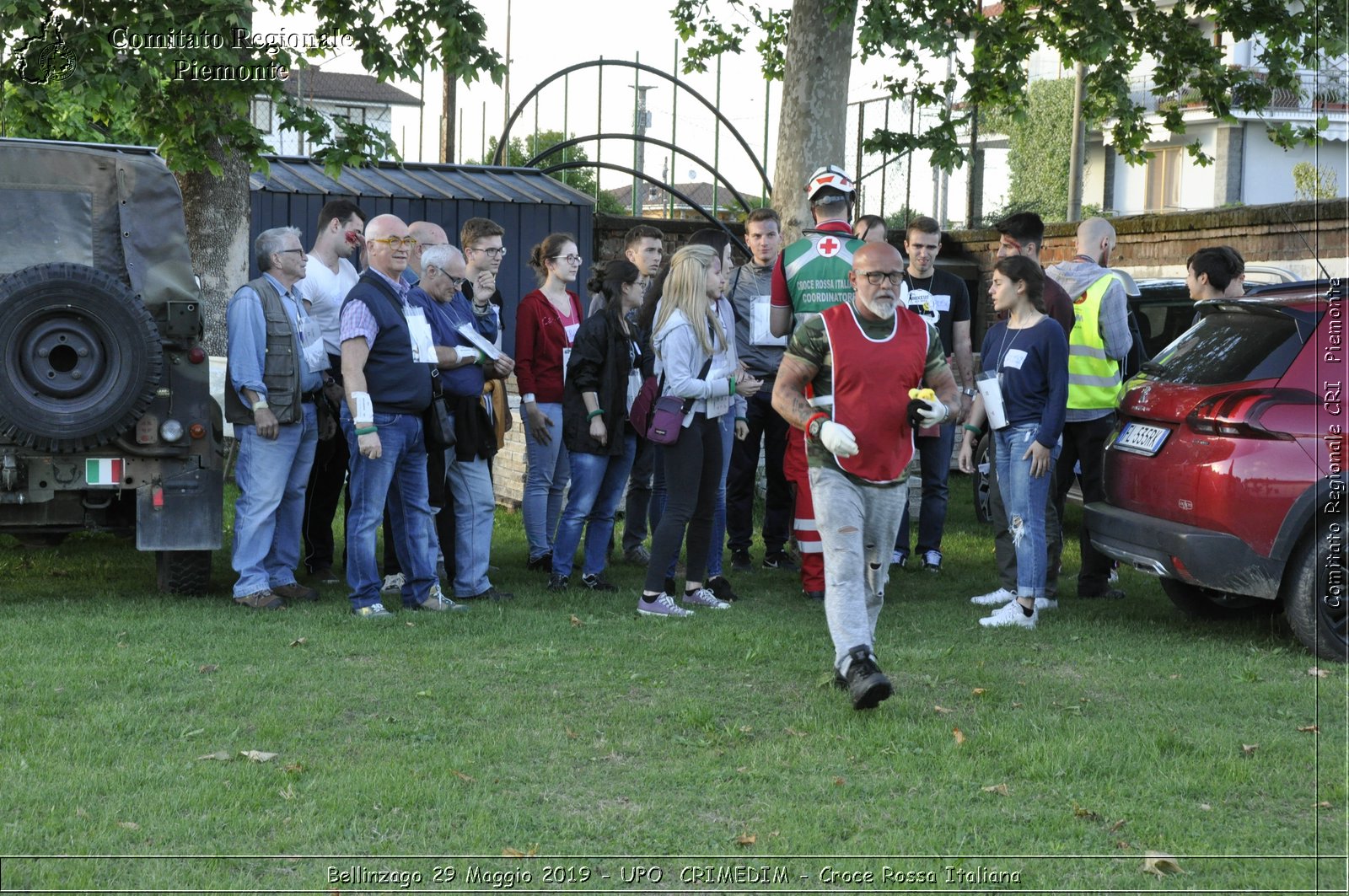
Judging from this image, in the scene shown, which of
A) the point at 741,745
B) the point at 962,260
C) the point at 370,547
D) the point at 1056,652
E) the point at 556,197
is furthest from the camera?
the point at 962,260

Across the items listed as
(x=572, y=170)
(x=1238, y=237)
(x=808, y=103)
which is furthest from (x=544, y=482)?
(x=572, y=170)

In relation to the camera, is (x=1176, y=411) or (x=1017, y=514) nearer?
(x=1176, y=411)

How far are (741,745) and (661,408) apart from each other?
2617 millimetres

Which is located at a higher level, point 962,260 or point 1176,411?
point 962,260

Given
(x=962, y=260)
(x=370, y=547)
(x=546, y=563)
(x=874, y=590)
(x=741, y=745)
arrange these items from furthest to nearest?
(x=962, y=260), (x=546, y=563), (x=370, y=547), (x=874, y=590), (x=741, y=745)

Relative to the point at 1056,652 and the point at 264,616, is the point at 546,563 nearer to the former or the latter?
the point at 264,616

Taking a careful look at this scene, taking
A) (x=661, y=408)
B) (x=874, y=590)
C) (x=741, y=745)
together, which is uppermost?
(x=661, y=408)

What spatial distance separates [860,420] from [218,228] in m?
8.91

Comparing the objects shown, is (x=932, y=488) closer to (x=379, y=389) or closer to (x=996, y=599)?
(x=996, y=599)

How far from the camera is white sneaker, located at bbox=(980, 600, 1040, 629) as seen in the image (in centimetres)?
778

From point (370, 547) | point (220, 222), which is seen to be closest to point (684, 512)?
point (370, 547)

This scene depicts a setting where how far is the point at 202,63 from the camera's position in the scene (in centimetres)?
1065

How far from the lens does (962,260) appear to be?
758 inches

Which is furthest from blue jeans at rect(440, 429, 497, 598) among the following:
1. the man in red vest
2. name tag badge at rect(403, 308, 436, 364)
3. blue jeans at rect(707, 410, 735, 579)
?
the man in red vest
